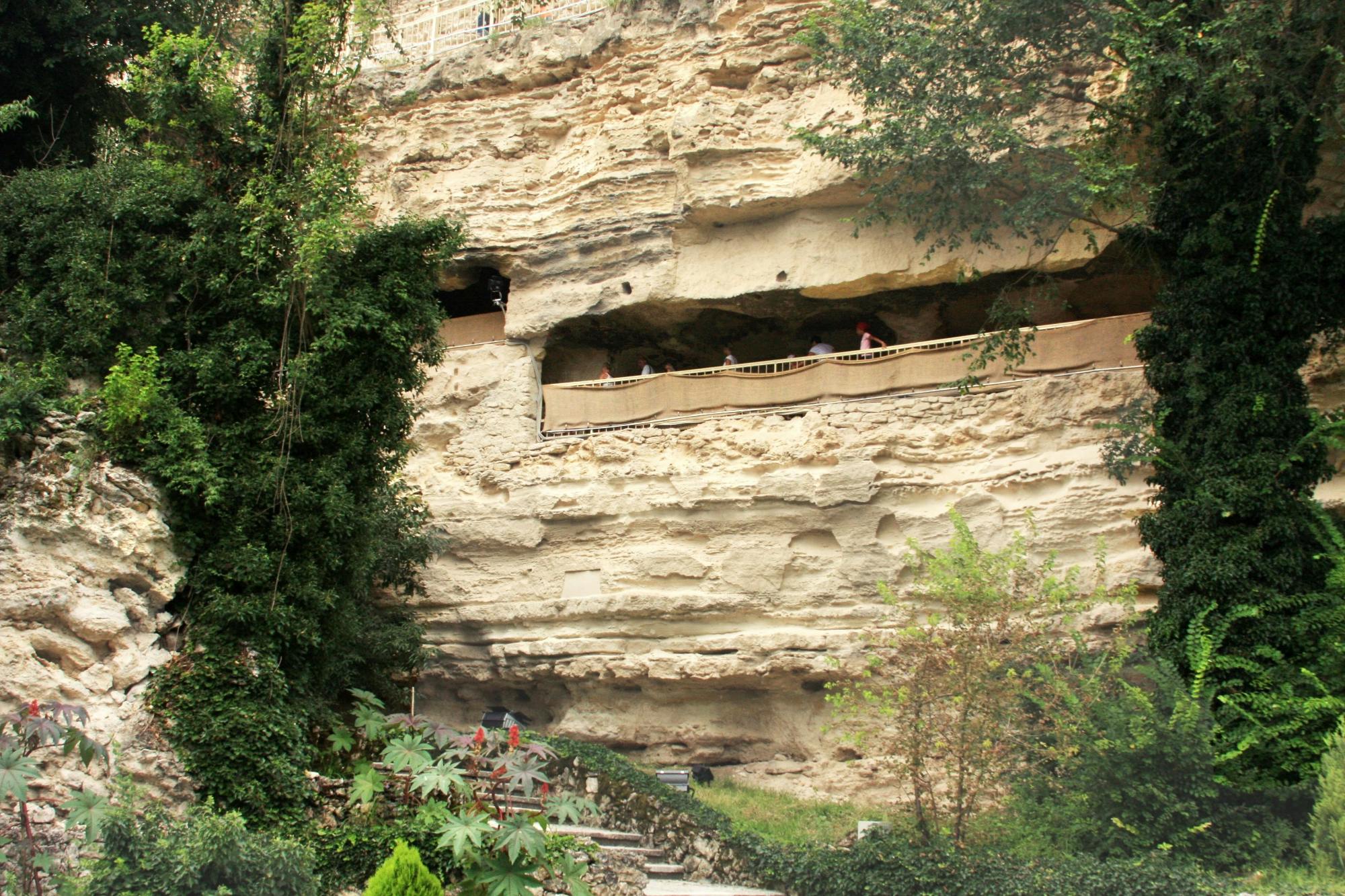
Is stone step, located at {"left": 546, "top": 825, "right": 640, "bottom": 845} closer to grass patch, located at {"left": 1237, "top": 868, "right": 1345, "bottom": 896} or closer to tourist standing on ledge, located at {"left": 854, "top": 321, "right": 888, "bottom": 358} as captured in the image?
grass patch, located at {"left": 1237, "top": 868, "right": 1345, "bottom": 896}

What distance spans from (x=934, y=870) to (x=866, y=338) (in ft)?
22.4

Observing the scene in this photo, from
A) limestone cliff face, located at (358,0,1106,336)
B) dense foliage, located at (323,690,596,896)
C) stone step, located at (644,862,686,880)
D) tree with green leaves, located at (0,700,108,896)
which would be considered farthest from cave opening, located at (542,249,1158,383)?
tree with green leaves, located at (0,700,108,896)

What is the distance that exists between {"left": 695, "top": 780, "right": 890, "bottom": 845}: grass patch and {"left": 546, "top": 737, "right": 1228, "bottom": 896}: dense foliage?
46 centimetres

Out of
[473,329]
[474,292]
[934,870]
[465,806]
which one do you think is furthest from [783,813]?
[474,292]

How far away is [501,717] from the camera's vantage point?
532 inches

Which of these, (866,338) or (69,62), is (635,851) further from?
(69,62)

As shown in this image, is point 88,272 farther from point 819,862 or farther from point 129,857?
point 819,862

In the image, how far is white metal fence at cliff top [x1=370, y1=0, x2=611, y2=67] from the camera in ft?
55.9

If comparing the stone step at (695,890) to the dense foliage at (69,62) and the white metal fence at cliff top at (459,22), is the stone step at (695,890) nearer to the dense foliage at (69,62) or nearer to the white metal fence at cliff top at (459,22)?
the dense foliage at (69,62)

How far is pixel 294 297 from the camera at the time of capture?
1109 cm

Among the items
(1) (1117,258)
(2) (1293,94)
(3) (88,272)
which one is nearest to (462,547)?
(3) (88,272)

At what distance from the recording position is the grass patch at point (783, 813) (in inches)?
420

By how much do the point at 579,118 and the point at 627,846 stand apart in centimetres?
965

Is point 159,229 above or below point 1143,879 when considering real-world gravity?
above
